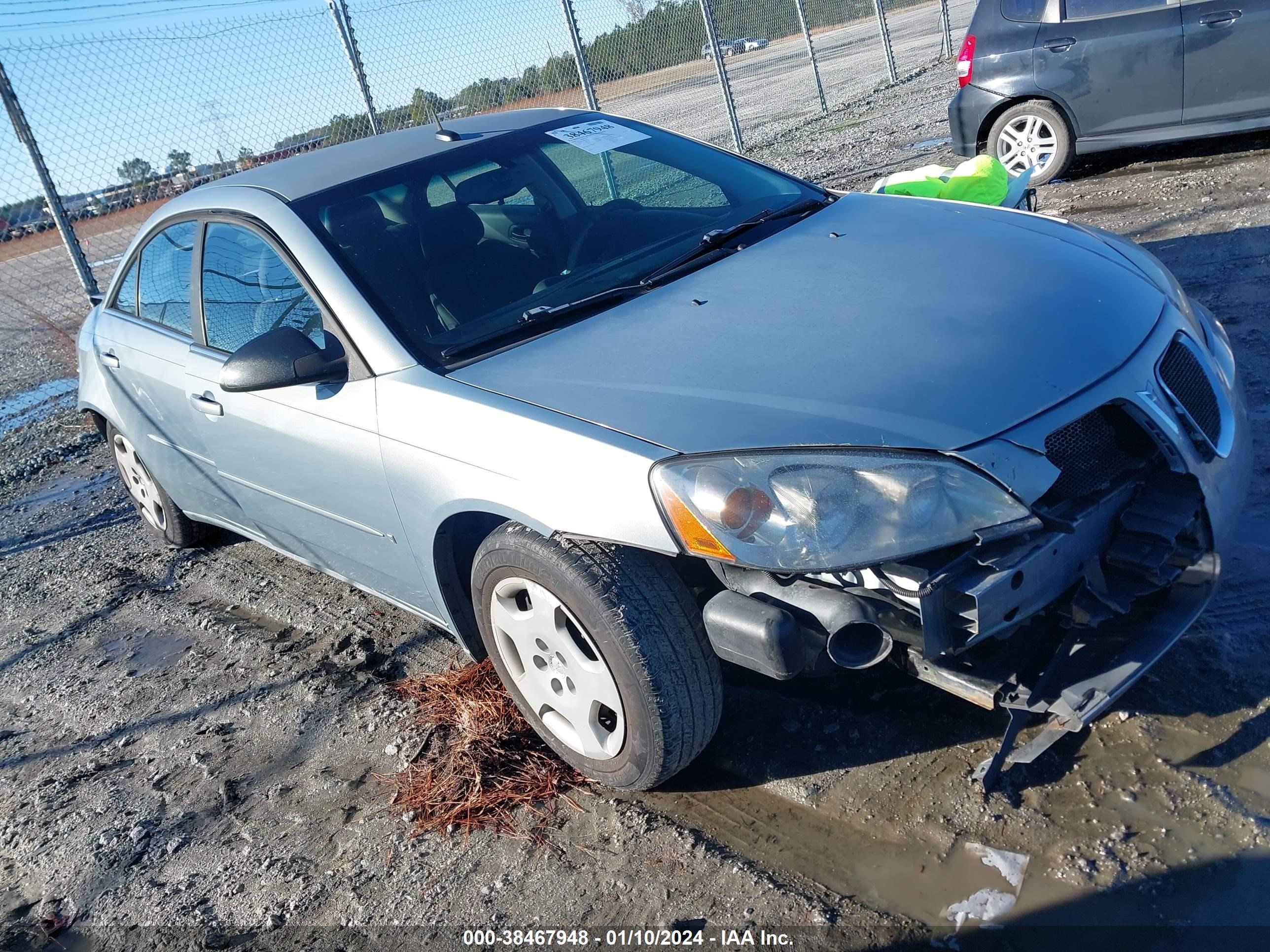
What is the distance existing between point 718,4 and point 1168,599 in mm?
13022

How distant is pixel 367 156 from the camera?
3.66 m

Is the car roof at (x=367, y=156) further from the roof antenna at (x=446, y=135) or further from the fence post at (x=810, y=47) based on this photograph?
the fence post at (x=810, y=47)

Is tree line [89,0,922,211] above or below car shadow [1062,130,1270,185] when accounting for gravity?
above

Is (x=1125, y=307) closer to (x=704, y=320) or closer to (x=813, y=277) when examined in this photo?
(x=813, y=277)

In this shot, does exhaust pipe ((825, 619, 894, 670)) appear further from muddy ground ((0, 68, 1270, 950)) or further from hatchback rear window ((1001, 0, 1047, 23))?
hatchback rear window ((1001, 0, 1047, 23))

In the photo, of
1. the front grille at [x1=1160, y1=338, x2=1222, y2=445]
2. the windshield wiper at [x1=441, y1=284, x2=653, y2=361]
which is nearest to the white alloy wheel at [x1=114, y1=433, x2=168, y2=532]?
the windshield wiper at [x1=441, y1=284, x2=653, y2=361]

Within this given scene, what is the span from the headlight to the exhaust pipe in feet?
0.48

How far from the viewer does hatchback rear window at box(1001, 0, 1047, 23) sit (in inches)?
285

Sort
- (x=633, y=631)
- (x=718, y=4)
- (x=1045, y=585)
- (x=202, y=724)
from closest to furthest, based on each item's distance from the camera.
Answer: (x=1045, y=585) < (x=633, y=631) < (x=202, y=724) < (x=718, y=4)

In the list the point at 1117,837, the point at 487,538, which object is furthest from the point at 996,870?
the point at 487,538

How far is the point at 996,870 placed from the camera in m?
2.25

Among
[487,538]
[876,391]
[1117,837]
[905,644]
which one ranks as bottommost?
[1117,837]

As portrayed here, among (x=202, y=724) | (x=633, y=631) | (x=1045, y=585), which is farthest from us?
(x=202, y=724)

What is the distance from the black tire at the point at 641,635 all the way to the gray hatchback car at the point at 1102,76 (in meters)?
6.26
